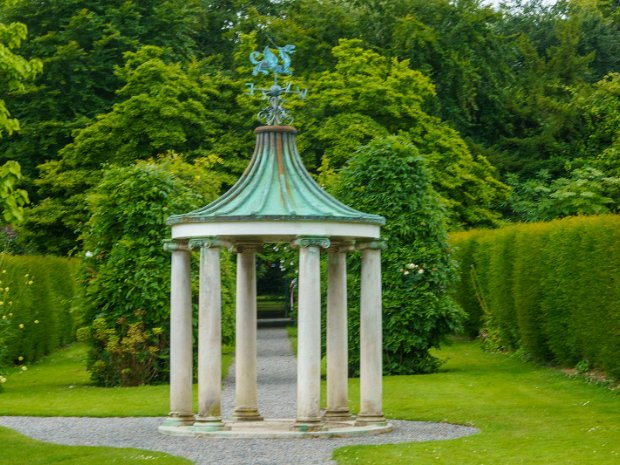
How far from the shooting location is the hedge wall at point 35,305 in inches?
1200

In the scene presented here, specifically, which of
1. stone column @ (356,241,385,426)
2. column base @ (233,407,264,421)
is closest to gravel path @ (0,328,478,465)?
stone column @ (356,241,385,426)

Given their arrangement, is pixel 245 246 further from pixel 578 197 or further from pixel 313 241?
pixel 578 197

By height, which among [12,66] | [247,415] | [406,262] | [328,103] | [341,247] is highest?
[328,103]

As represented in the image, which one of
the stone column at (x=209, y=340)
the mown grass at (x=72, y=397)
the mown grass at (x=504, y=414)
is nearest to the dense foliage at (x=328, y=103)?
the mown grass at (x=72, y=397)

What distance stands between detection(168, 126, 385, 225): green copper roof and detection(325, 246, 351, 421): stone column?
4.26 feet

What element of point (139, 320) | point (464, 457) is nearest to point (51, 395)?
point (139, 320)

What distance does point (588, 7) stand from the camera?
66.1m

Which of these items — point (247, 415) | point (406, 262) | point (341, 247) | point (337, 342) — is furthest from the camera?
point (406, 262)

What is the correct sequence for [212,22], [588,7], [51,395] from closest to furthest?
[51,395] → [212,22] → [588,7]

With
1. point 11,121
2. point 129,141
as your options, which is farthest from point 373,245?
point 129,141

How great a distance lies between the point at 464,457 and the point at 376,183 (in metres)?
13.5

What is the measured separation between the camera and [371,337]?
18.7 m

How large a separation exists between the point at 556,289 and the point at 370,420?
9.26 metres

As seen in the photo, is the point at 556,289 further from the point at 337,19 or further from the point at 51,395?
the point at 337,19
